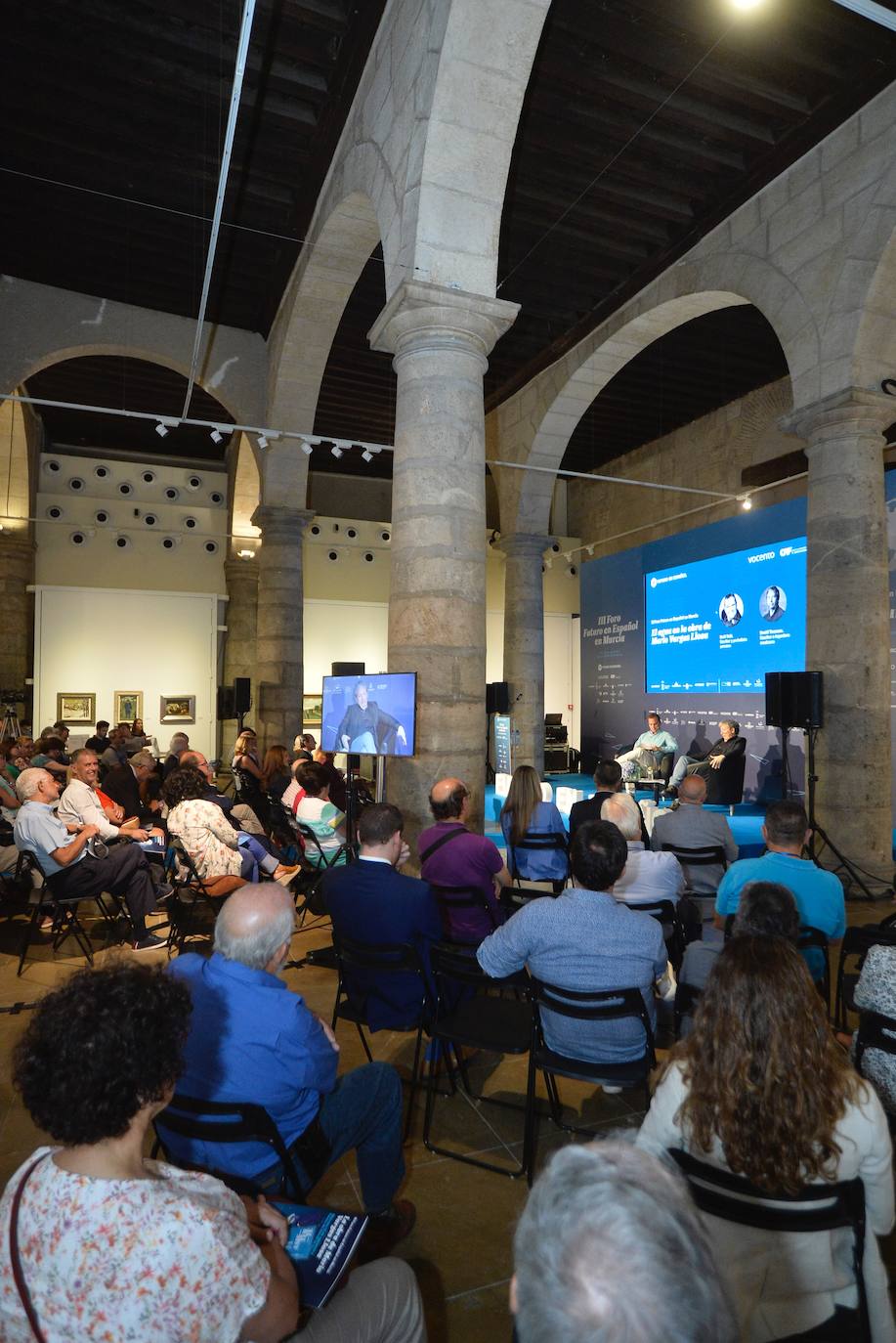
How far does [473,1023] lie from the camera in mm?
2805

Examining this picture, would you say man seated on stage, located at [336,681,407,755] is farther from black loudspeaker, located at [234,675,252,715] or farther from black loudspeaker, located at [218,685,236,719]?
black loudspeaker, located at [218,685,236,719]

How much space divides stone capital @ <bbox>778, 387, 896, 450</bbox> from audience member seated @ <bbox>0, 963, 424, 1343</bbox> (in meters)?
6.66

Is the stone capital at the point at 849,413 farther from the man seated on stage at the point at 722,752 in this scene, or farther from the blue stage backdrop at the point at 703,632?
the man seated on stage at the point at 722,752

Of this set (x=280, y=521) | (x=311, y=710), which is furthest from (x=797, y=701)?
(x=311, y=710)

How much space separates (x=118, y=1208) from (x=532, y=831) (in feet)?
12.7

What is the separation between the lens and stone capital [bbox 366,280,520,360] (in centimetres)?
470

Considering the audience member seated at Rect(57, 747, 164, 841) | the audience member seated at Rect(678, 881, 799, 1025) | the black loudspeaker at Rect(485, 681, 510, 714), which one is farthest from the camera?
the black loudspeaker at Rect(485, 681, 510, 714)

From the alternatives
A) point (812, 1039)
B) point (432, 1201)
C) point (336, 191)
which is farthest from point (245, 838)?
point (336, 191)

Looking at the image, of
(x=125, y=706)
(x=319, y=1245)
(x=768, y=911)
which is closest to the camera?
(x=319, y=1245)

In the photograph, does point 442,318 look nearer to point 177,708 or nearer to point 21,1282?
point 21,1282

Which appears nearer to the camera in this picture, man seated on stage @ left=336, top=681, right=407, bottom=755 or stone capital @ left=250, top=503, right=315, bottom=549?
man seated on stage @ left=336, top=681, right=407, bottom=755

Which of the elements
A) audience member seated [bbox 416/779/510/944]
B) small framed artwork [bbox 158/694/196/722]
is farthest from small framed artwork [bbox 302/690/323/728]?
audience member seated [bbox 416/779/510/944]

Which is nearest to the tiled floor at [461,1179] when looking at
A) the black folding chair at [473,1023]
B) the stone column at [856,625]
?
the black folding chair at [473,1023]

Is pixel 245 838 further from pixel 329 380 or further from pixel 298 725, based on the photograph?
pixel 329 380
